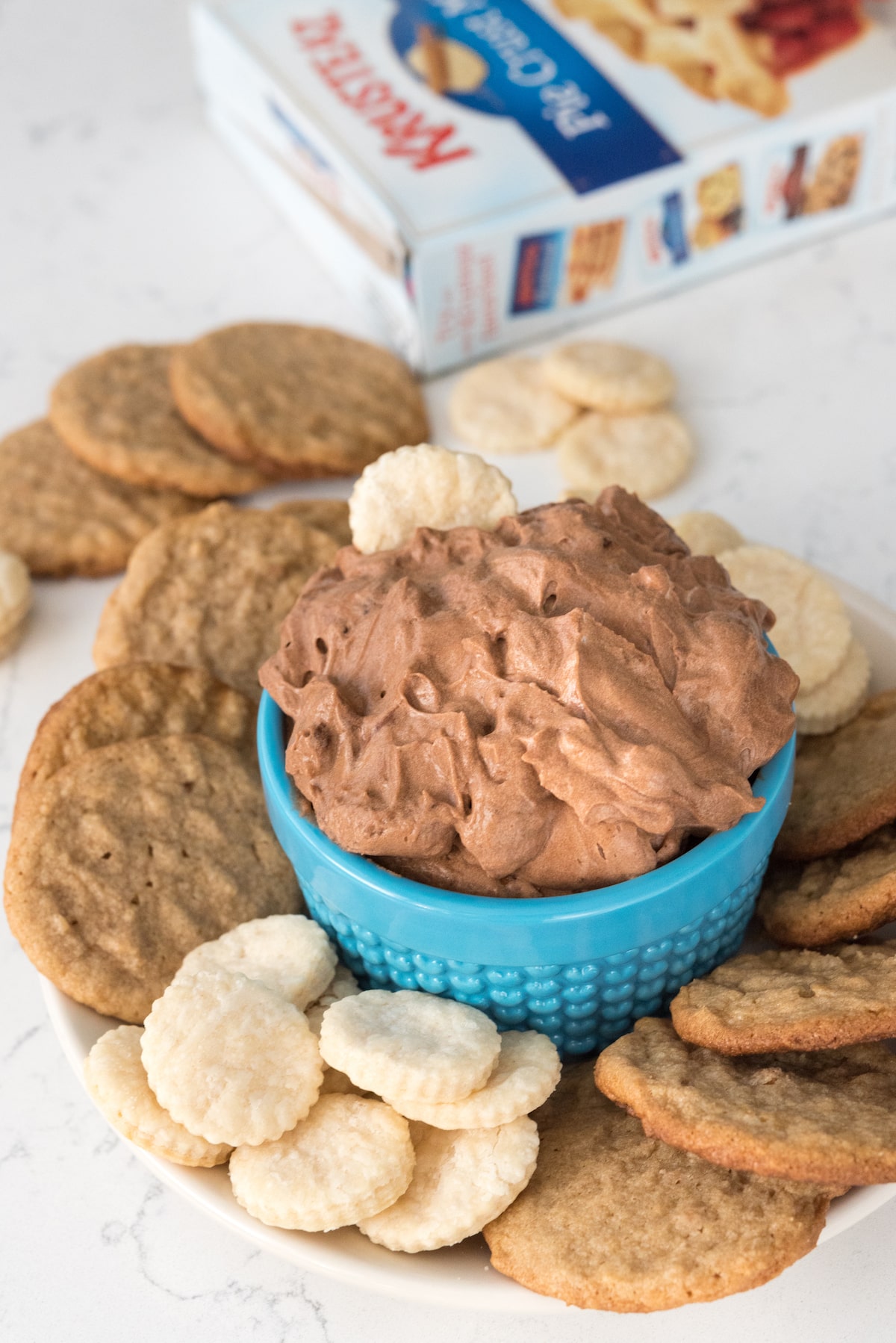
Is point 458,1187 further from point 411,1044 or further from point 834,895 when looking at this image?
point 834,895

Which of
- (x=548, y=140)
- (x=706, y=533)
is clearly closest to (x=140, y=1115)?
(x=706, y=533)

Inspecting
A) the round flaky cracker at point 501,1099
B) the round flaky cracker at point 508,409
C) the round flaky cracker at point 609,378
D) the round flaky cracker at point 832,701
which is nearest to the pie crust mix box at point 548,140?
the round flaky cracker at point 508,409

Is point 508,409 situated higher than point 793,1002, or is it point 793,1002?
point 793,1002

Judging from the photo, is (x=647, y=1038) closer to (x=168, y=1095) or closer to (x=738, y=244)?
(x=168, y=1095)

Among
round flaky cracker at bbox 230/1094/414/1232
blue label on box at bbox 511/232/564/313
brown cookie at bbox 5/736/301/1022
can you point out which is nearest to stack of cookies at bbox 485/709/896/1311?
round flaky cracker at bbox 230/1094/414/1232

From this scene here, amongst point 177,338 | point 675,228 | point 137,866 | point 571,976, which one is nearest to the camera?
point 571,976

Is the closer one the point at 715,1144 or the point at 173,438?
the point at 715,1144

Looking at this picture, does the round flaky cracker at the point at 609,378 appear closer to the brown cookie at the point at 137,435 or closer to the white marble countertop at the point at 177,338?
the white marble countertop at the point at 177,338
